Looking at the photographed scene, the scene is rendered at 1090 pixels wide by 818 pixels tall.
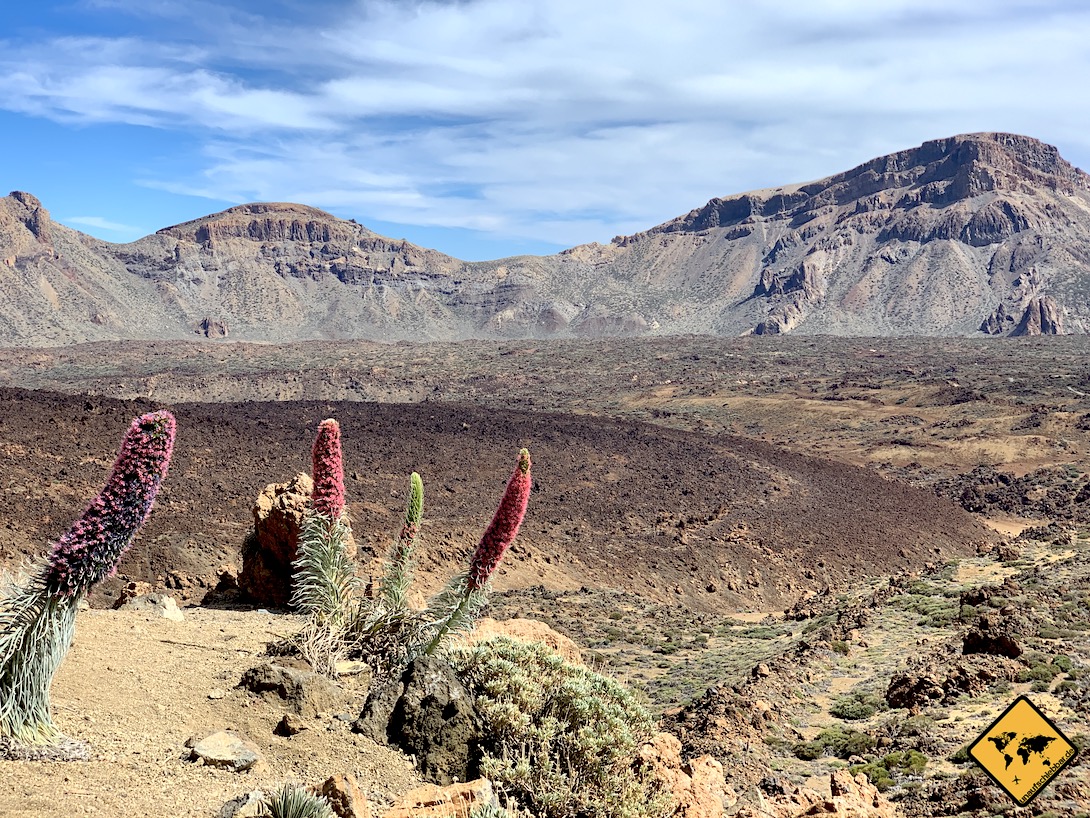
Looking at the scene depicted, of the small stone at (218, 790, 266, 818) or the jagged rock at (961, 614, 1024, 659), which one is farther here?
the jagged rock at (961, 614, 1024, 659)

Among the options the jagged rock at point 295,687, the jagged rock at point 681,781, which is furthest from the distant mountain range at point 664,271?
the jagged rock at point 295,687

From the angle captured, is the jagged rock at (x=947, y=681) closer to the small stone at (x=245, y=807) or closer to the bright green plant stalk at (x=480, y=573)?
the bright green plant stalk at (x=480, y=573)

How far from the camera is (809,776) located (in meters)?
10.7

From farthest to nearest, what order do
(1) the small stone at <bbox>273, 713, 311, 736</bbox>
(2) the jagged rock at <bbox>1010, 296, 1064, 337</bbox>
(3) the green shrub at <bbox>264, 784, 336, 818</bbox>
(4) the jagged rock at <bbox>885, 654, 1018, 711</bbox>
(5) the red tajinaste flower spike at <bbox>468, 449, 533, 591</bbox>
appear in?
(2) the jagged rock at <bbox>1010, 296, 1064, 337</bbox>
(4) the jagged rock at <bbox>885, 654, 1018, 711</bbox>
(1) the small stone at <bbox>273, 713, 311, 736</bbox>
(5) the red tajinaste flower spike at <bbox>468, 449, 533, 591</bbox>
(3) the green shrub at <bbox>264, 784, 336, 818</bbox>

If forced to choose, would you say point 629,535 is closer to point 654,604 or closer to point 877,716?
point 654,604

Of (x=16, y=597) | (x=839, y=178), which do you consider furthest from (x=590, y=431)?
(x=839, y=178)

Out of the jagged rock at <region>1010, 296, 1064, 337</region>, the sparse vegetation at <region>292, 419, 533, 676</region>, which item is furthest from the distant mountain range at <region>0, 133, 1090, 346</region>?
the sparse vegetation at <region>292, 419, 533, 676</region>

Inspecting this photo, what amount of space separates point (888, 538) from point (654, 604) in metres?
10.9

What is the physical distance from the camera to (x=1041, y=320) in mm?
109188

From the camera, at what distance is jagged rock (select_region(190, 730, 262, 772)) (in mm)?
5500

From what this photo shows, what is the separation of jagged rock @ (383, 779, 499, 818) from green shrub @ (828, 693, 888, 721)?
877 cm

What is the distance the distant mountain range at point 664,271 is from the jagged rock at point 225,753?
11851 cm

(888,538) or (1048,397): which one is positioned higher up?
(1048,397)

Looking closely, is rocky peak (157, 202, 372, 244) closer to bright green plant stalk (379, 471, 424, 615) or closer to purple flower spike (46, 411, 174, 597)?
bright green plant stalk (379, 471, 424, 615)
